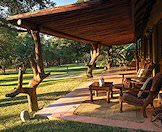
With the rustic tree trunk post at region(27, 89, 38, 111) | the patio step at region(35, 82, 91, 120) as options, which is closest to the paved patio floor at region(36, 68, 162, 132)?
the patio step at region(35, 82, 91, 120)

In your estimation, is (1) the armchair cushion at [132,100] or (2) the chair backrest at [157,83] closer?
(2) the chair backrest at [157,83]

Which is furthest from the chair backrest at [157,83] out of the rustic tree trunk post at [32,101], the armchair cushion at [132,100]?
the rustic tree trunk post at [32,101]

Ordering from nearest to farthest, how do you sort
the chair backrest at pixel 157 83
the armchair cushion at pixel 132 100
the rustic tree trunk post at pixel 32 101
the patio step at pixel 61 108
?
the chair backrest at pixel 157 83, the armchair cushion at pixel 132 100, the patio step at pixel 61 108, the rustic tree trunk post at pixel 32 101

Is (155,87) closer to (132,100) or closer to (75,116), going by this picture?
(132,100)

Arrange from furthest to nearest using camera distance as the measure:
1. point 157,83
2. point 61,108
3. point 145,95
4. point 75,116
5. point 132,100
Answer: point 61,108, point 75,116, point 145,95, point 132,100, point 157,83

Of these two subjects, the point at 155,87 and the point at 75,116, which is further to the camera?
the point at 75,116

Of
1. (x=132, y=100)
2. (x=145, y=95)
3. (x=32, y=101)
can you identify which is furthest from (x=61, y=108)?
(x=145, y=95)

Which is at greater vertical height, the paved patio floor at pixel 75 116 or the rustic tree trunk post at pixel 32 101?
the rustic tree trunk post at pixel 32 101

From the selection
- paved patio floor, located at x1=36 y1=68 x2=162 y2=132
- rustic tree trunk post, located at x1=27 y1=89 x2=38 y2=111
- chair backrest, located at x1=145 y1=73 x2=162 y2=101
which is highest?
chair backrest, located at x1=145 y1=73 x2=162 y2=101

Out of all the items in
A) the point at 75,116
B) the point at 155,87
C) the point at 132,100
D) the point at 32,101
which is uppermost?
the point at 155,87

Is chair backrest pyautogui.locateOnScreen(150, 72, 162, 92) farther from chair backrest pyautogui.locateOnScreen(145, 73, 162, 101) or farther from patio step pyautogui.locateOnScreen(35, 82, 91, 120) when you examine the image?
patio step pyautogui.locateOnScreen(35, 82, 91, 120)

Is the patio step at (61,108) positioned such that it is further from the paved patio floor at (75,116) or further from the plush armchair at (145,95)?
the plush armchair at (145,95)

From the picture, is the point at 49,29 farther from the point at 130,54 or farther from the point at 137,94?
the point at 130,54

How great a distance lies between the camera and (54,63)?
161 feet
